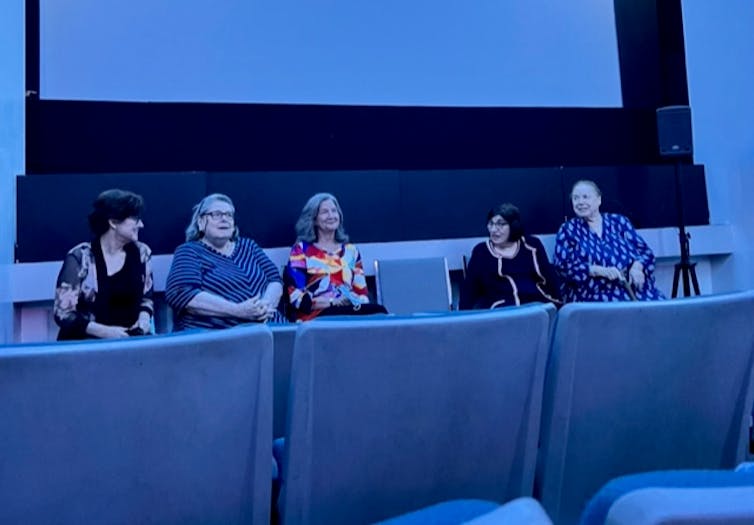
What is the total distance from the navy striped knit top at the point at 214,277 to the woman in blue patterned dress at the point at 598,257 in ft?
5.76

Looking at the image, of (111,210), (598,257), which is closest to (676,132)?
(598,257)

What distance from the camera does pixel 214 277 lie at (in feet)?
9.60

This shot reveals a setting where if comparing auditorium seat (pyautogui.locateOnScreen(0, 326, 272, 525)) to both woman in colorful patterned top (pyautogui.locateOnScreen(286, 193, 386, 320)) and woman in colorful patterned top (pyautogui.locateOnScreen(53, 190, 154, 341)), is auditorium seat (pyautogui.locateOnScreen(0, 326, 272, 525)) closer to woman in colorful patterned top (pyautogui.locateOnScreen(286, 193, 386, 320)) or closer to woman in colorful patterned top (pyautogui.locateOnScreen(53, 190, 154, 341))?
woman in colorful patterned top (pyautogui.locateOnScreen(53, 190, 154, 341))

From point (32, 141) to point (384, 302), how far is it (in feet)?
7.46

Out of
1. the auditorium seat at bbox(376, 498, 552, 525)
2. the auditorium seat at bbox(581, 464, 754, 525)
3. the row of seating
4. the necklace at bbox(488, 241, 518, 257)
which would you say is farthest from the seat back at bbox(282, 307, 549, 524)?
the necklace at bbox(488, 241, 518, 257)

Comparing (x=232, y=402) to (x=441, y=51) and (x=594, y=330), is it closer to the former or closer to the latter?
(x=594, y=330)

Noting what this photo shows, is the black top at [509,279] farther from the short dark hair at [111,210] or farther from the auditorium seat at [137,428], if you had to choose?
the auditorium seat at [137,428]

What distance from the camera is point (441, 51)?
14.4 feet

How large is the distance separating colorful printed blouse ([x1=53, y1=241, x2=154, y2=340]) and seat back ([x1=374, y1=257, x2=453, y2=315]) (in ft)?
4.40

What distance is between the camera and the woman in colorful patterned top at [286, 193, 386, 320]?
3.12 metres

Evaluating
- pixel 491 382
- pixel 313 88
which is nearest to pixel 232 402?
pixel 491 382

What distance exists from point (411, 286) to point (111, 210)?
1695 mm

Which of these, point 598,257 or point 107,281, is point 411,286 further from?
point 107,281

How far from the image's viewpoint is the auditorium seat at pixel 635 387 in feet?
3.65
